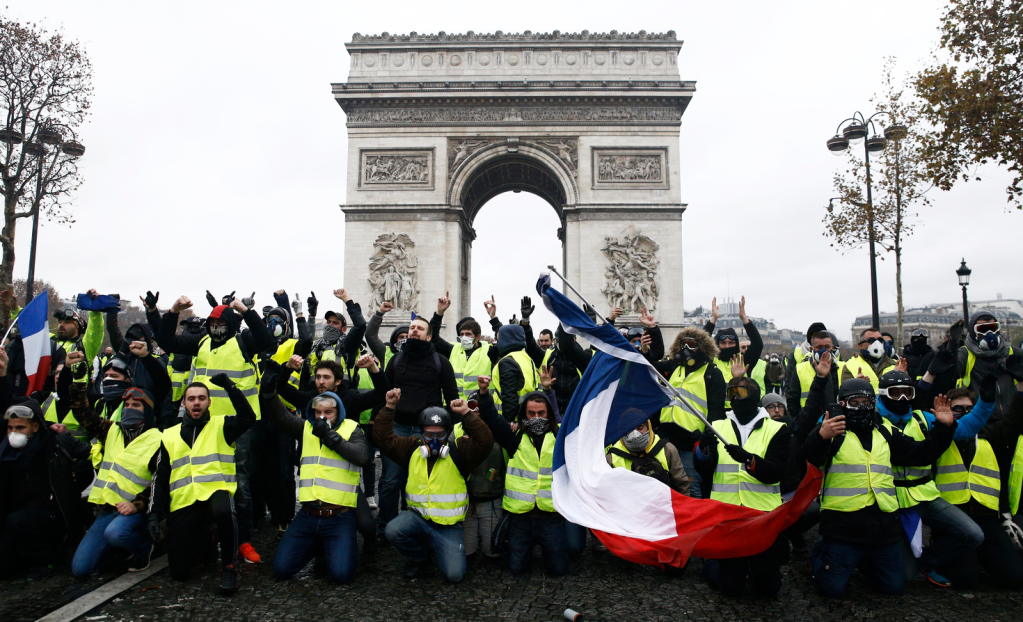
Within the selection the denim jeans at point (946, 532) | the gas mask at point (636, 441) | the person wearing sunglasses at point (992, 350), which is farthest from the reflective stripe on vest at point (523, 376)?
the person wearing sunglasses at point (992, 350)

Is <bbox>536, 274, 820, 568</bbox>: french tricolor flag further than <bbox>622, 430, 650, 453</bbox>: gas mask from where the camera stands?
No

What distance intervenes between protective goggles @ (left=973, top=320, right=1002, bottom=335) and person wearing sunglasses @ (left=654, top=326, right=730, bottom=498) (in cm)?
239

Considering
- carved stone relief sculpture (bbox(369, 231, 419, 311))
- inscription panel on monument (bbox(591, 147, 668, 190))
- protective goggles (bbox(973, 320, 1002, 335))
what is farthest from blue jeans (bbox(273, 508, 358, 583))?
inscription panel on monument (bbox(591, 147, 668, 190))

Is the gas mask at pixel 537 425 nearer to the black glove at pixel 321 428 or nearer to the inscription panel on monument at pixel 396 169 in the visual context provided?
the black glove at pixel 321 428

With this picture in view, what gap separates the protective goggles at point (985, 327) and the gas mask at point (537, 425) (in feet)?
13.9

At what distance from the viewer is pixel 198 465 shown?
516cm

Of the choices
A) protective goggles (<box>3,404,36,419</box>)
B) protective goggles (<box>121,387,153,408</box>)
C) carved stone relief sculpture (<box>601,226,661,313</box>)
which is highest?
carved stone relief sculpture (<box>601,226,661,313</box>)

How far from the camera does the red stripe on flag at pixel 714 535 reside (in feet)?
14.6

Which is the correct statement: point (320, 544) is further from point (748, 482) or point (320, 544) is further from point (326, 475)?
point (748, 482)

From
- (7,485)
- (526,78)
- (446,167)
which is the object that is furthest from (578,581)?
(526,78)

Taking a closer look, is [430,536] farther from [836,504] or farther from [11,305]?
[11,305]

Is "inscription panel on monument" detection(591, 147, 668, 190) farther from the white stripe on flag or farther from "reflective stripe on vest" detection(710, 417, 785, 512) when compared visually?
the white stripe on flag

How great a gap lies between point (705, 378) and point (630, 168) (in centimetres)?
1702

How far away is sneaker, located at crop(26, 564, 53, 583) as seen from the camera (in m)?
5.09
